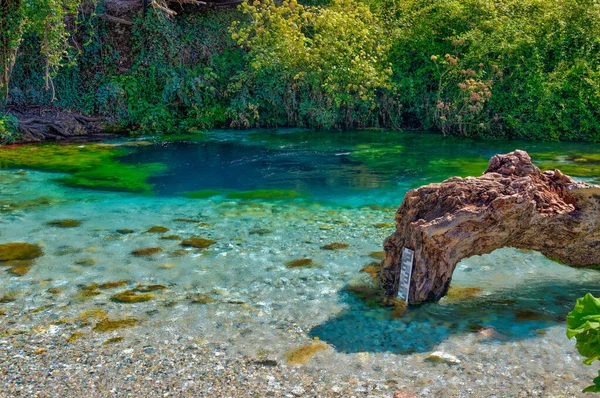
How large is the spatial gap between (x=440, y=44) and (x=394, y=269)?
14094mm

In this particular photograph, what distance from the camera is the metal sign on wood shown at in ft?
19.8

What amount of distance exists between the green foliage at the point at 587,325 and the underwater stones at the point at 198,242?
226 inches

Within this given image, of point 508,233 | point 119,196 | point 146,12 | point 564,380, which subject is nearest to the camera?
point 564,380

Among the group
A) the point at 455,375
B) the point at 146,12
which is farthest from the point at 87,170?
the point at 455,375

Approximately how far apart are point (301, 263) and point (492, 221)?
2.40m

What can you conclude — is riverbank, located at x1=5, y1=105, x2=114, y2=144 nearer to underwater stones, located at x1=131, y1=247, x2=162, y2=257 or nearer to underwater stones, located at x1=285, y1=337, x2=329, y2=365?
underwater stones, located at x1=131, y1=247, x2=162, y2=257

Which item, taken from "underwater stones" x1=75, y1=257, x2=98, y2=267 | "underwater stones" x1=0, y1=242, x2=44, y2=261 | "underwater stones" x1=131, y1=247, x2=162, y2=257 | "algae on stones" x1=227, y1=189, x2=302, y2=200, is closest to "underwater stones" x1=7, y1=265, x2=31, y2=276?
"underwater stones" x1=0, y1=242, x2=44, y2=261

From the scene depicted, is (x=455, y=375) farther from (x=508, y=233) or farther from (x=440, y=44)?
(x=440, y=44)

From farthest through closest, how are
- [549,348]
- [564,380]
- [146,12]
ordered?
1. [146,12]
2. [549,348]
3. [564,380]

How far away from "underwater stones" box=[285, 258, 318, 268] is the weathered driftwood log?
116 centimetres

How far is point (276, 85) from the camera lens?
19.0 meters

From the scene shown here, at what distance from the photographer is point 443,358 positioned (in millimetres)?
5090

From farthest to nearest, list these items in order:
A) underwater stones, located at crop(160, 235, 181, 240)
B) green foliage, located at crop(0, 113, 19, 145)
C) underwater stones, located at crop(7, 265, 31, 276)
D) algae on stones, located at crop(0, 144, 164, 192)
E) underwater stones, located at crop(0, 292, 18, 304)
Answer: green foliage, located at crop(0, 113, 19, 145), algae on stones, located at crop(0, 144, 164, 192), underwater stones, located at crop(160, 235, 181, 240), underwater stones, located at crop(7, 265, 31, 276), underwater stones, located at crop(0, 292, 18, 304)

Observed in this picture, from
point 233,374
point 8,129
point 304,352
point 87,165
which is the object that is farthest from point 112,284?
point 8,129
